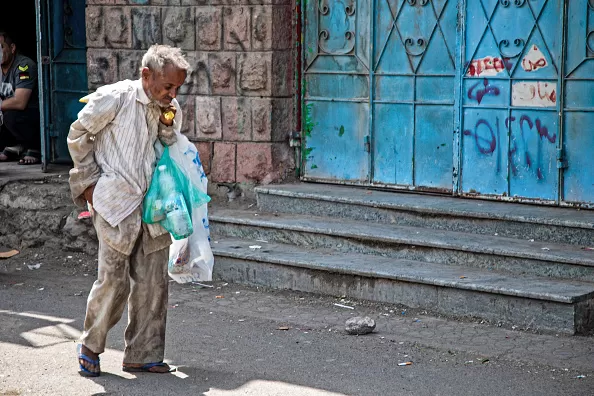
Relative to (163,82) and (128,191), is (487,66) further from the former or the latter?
(128,191)

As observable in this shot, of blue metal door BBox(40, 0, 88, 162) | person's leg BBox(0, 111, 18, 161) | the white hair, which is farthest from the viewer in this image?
person's leg BBox(0, 111, 18, 161)

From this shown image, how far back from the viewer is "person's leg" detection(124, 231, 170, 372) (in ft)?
18.5

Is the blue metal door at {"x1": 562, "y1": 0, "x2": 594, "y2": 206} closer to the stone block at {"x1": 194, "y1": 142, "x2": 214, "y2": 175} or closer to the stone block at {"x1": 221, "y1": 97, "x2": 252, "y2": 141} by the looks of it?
the stone block at {"x1": 221, "y1": 97, "x2": 252, "y2": 141}

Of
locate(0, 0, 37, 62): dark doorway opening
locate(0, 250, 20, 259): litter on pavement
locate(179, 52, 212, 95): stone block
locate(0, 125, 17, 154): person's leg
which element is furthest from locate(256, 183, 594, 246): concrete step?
locate(0, 0, 37, 62): dark doorway opening

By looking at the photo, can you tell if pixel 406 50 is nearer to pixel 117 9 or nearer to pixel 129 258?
pixel 117 9

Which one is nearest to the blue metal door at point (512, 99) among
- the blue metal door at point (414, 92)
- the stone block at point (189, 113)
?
the blue metal door at point (414, 92)

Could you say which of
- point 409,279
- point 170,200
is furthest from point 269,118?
point 170,200

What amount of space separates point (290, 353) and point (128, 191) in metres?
1.46

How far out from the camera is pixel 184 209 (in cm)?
550

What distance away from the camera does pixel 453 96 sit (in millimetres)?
8344

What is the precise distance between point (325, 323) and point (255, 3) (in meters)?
3.32

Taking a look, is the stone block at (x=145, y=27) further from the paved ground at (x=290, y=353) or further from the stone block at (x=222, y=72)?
the paved ground at (x=290, y=353)

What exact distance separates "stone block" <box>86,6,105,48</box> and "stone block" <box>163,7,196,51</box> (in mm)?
724

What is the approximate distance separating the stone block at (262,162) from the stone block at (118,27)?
5.08ft
